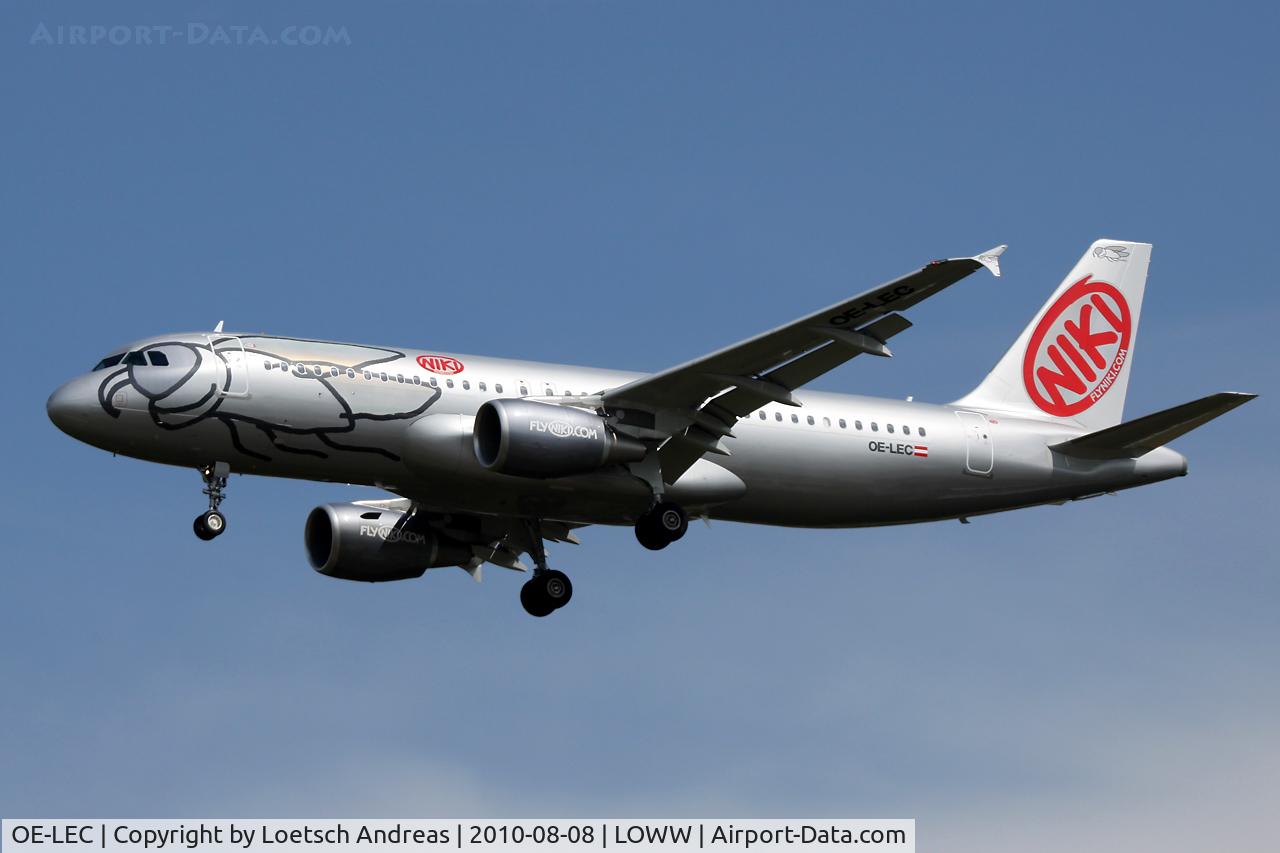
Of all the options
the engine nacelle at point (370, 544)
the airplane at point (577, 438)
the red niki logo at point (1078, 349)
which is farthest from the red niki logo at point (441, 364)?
the red niki logo at point (1078, 349)

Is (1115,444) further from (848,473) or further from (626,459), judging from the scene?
(626,459)

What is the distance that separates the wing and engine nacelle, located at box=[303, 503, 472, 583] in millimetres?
6557

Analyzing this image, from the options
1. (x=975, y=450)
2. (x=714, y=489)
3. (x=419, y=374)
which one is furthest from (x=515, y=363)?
(x=975, y=450)

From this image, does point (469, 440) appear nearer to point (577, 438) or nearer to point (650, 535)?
point (577, 438)

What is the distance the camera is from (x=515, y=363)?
39.5 m

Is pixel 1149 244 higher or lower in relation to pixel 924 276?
higher

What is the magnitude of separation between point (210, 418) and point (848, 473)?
504 inches

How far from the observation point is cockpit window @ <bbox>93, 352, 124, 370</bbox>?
3772 centimetres

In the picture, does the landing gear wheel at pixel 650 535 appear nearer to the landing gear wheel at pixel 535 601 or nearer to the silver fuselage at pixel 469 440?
the silver fuselage at pixel 469 440

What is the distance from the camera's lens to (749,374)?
38.0 m

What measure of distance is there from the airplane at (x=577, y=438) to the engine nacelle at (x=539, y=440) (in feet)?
0.13

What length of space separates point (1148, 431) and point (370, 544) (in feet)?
54.3

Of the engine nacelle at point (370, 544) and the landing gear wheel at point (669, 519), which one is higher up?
the engine nacelle at point (370, 544)

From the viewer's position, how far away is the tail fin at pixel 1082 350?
→ 45.5m
